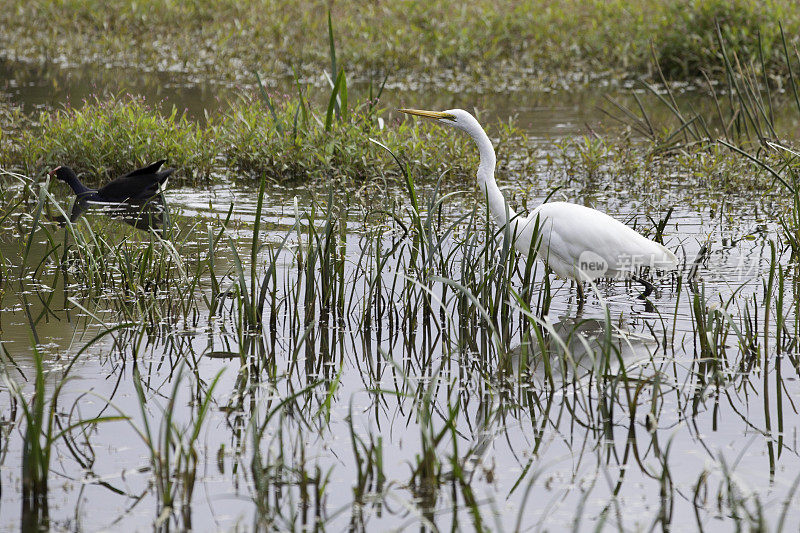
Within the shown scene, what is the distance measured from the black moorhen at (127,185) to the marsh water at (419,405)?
1.36 m

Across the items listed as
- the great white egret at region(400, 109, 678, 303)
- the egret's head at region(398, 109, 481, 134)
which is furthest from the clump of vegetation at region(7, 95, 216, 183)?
the great white egret at region(400, 109, 678, 303)

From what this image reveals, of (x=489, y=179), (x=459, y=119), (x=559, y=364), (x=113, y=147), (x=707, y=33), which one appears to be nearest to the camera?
(x=559, y=364)

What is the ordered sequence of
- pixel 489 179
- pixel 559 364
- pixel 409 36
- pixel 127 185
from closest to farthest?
pixel 559 364, pixel 489 179, pixel 127 185, pixel 409 36

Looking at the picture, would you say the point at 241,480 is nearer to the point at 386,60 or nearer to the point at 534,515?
the point at 534,515

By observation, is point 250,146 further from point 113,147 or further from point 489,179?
point 489,179

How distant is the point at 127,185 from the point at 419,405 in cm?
511

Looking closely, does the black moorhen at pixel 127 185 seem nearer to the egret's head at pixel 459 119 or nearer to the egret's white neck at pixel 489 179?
the egret's head at pixel 459 119

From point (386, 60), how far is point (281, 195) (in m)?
8.68

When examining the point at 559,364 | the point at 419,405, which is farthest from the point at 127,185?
the point at 419,405

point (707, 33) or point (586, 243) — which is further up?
point (707, 33)

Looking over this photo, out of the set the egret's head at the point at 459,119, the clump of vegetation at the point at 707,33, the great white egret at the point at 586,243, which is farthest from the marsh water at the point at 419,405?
the clump of vegetation at the point at 707,33

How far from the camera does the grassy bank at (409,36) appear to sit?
15.9 metres

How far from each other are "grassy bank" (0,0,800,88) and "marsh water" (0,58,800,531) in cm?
1012

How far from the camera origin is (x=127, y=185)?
793cm
